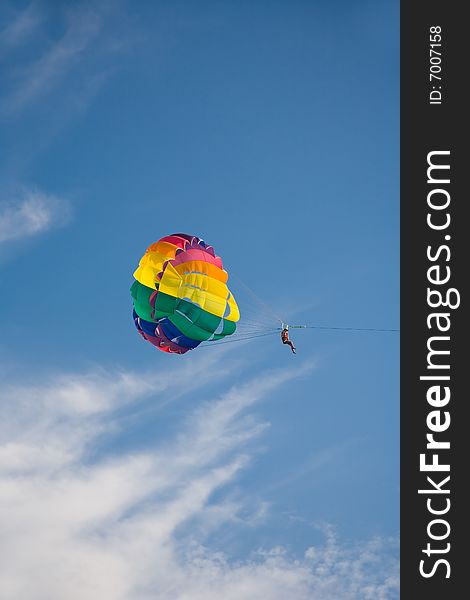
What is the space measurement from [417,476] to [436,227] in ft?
23.2

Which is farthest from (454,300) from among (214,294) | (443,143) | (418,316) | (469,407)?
(214,294)

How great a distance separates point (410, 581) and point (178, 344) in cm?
1504

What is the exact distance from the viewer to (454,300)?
26.5 metres

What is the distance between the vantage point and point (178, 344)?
37375mm

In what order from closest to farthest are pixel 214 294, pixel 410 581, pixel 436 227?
1. pixel 410 581
2. pixel 436 227
3. pixel 214 294

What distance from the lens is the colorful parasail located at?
36.3m

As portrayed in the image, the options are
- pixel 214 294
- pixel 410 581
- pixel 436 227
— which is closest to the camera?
pixel 410 581

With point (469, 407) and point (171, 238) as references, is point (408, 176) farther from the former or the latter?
point (171, 238)

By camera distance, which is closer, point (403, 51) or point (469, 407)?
point (469, 407)

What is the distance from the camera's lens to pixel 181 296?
119ft

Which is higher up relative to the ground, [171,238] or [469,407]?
[171,238]

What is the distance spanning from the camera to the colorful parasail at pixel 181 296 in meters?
36.3

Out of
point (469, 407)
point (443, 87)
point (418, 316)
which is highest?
point (443, 87)

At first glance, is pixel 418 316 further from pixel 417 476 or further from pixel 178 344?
pixel 178 344
